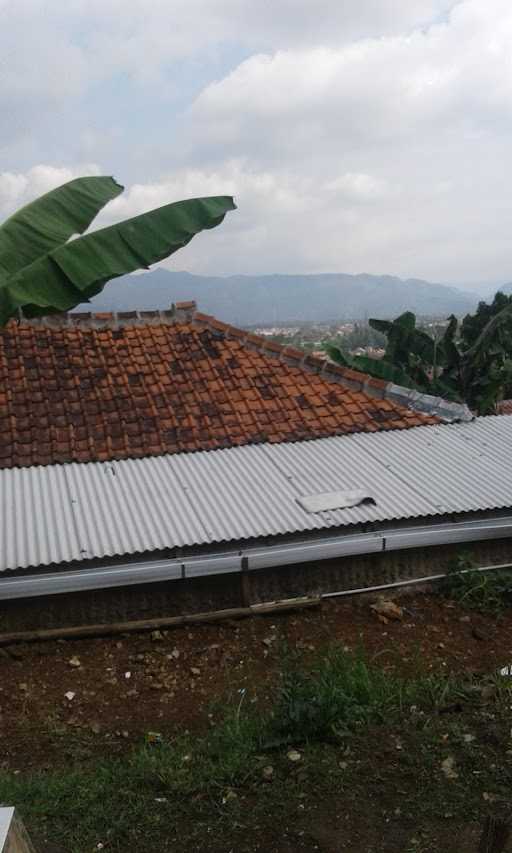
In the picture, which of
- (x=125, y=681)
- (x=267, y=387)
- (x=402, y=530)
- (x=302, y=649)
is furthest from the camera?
(x=267, y=387)

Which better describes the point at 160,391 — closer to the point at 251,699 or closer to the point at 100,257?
the point at 100,257

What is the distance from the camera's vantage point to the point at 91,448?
22.5ft

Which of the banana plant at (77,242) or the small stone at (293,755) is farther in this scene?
the banana plant at (77,242)

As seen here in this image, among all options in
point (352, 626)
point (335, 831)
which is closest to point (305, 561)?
point (352, 626)

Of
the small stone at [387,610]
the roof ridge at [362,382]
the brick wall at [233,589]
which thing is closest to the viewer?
the brick wall at [233,589]

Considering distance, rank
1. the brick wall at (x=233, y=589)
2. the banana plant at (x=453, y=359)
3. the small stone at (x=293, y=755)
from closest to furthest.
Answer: the small stone at (x=293, y=755) < the brick wall at (x=233, y=589) < the banana plant at (x=453, y=359)

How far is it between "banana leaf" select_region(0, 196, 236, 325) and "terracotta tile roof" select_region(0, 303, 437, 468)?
2383 millimetres

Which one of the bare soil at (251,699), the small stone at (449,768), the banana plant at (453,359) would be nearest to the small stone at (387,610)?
the bare soil at (251,699)

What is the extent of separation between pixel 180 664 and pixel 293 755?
144cm

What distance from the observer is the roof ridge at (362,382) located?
806 centimetres

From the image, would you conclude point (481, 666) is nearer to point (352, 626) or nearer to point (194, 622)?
point (352, 626)

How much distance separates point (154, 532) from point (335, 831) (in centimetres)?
289

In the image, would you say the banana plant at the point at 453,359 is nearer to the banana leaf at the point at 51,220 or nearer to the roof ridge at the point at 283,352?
the roof ridge at the point at 283,352

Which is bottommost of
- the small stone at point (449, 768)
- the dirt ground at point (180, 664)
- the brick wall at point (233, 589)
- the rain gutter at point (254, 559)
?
the dirt ground at point (180, 664)
